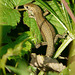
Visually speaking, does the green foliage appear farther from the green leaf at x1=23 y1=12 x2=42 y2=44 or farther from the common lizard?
the common lizard

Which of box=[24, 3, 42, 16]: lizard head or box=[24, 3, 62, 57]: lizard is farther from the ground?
box=[24, 3, 42, 16]: lizard head

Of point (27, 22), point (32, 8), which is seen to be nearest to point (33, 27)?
point (27, 22)

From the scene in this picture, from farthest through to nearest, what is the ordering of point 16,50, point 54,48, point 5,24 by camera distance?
point 54,48, point 5,24, point 16,50

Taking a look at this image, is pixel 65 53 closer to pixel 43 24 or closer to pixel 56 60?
pixel 56 60

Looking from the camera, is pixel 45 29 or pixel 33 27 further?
pixel 45 29

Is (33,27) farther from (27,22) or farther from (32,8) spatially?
(32,8)

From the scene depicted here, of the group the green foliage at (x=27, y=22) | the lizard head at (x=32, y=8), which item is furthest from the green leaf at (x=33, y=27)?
the lizard head at (x=32, y=8)

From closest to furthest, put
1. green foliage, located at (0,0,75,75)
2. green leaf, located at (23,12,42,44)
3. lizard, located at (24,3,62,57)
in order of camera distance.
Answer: green foliage, located at (0,0,75,75) → green leaf, located at (23,12,42,44) → lizard, located at (24,3,62,57)

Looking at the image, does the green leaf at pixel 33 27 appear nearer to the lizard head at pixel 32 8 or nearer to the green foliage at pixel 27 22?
the green foliage at pixel 27 22

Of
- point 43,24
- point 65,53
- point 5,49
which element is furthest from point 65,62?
point 5,49

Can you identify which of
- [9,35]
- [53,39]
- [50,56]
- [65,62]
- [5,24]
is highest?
[5,24]

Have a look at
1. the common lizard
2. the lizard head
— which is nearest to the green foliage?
the common lizard
